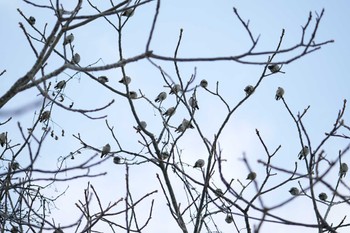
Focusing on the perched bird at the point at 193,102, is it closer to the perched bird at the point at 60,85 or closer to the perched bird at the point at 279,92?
the perched bird at the point at 279,92

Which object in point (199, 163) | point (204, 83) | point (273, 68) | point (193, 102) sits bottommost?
point (199, 163)

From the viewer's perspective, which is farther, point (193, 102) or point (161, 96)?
point (161, 96)

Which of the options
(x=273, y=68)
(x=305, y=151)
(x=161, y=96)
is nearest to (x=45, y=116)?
(x=161, y=96)

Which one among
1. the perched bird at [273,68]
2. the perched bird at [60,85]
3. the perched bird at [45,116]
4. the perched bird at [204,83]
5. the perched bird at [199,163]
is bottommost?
the perched bird at [199,163]

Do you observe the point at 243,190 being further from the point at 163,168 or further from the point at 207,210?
the point at 163,168

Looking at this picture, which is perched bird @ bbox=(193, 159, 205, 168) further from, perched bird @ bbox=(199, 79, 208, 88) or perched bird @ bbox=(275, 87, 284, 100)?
perched bird @ bbox=(275, 87, 284, 100)

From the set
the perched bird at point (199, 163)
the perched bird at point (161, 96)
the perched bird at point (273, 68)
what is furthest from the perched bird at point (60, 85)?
the perched bird at point (273, 68)

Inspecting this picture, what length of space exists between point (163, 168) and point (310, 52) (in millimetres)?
1677

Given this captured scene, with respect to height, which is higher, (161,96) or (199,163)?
(161,96)

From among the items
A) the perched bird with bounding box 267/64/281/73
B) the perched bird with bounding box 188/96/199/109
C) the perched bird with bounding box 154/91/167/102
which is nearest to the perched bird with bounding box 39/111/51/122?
the perched bird with bounding box 154/91/167/102

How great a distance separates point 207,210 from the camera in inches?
137

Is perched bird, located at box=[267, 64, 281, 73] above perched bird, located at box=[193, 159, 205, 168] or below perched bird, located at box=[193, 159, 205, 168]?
above

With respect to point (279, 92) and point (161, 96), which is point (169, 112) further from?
point (279, 92)

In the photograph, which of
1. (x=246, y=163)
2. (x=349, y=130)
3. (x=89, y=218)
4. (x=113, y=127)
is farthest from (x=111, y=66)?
(x=349, y=130)
